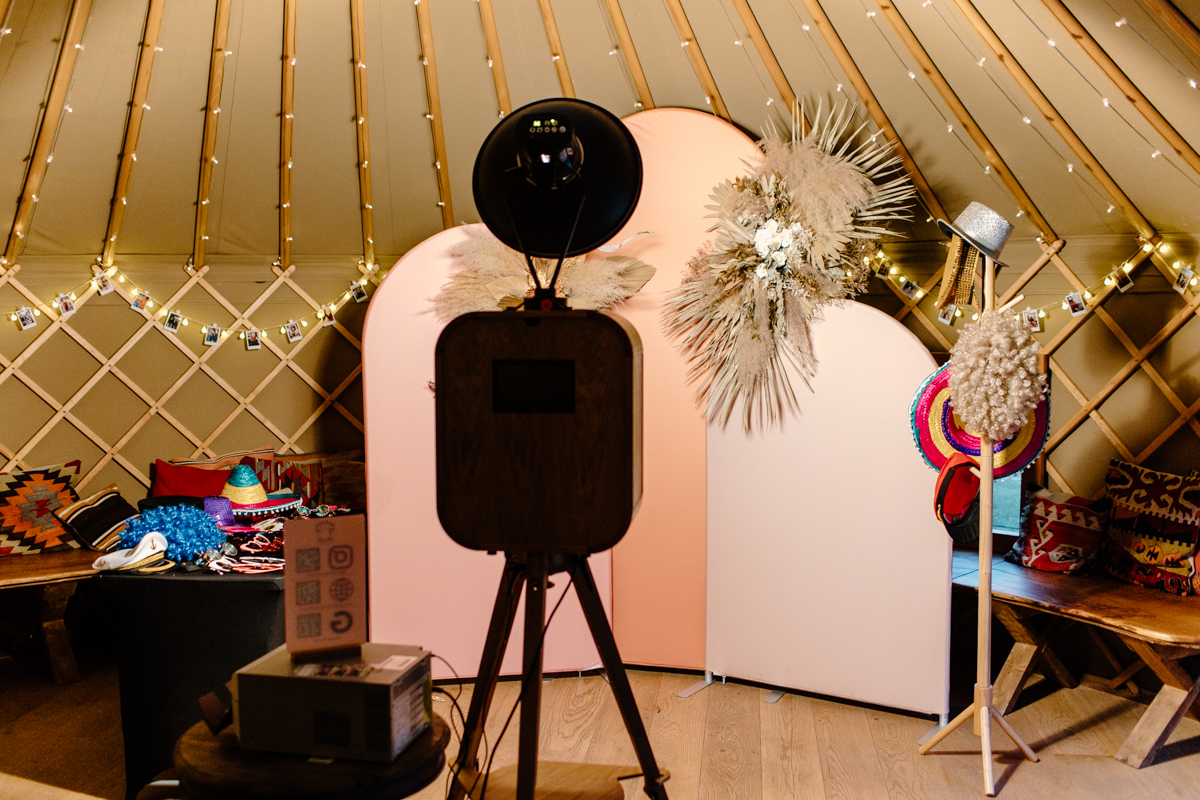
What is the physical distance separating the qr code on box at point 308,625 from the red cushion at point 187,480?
195cm

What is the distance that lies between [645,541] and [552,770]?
48.6 inches

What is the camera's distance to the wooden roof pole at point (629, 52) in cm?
227

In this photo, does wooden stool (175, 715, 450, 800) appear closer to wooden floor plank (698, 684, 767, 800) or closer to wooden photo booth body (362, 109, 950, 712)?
wooden floor plank (698, 684, 767, 800)

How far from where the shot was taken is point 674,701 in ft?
7.77

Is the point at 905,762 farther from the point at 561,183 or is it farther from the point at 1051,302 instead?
the point at 561,183

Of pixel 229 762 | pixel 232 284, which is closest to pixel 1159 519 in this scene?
pixel 229 762

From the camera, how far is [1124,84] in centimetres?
186

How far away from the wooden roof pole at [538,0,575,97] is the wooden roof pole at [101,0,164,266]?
3.41 ft

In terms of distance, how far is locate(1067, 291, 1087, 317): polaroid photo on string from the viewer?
8.05 feet

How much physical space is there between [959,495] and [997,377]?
13.5 inches

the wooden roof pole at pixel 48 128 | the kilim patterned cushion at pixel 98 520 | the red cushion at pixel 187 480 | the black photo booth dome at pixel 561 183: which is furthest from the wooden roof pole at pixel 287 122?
the black photo booth dome at pixel 561 183

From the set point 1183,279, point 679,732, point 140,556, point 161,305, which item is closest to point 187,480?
point 161,305

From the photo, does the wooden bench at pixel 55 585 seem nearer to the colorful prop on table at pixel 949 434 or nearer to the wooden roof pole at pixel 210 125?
the wooden roof pole at pixel 210 125

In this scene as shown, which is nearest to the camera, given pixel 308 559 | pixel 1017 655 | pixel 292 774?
pixel 292 774
